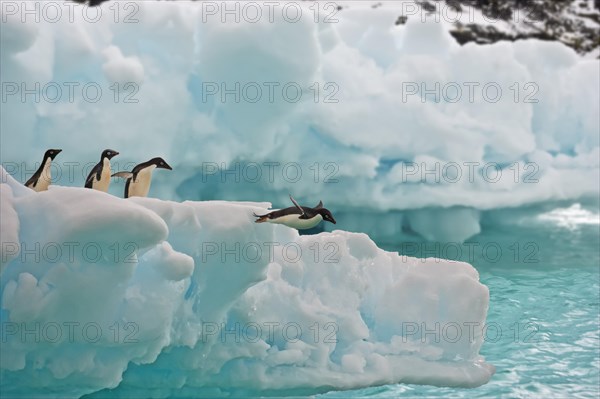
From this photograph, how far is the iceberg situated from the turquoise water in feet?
0.89

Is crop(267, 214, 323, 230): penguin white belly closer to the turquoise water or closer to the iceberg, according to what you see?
the iceberg

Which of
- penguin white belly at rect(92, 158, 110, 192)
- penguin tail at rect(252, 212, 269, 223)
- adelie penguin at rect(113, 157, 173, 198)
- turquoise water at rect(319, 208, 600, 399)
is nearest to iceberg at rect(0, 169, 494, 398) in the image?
penguin tail at rect(252, 212, 269, 223)

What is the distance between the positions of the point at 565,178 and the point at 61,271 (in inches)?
296

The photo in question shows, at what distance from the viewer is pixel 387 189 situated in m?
8.73

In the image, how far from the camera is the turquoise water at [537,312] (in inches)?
185

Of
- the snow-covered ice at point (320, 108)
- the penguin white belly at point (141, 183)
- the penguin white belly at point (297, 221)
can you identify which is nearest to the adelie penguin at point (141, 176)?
the penguin white belly at point (141, 183)

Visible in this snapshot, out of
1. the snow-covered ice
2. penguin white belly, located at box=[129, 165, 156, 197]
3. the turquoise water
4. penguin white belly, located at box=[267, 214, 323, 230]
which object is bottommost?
the turquoise water

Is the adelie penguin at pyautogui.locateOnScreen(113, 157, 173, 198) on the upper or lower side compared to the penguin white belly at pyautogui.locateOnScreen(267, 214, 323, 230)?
upper

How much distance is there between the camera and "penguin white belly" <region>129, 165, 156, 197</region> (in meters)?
4.61

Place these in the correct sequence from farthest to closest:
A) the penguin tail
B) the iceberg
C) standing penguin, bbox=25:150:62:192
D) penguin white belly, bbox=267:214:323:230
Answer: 1. standing penguin, bbox=25:150:62:192
2. penguin white belly, bbox=267:214:323:230
3. the penguin tail
4. the iceberg

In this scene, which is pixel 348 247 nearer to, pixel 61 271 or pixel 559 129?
pixel 61 271

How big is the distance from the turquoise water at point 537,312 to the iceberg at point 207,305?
271 millimetres

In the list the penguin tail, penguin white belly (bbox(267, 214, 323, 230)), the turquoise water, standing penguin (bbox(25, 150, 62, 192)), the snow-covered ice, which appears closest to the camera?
the penguin tail

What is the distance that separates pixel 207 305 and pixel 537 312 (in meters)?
3.51
